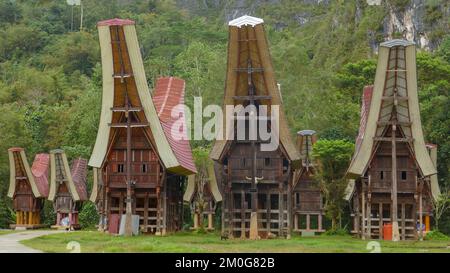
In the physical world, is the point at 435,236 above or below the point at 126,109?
below

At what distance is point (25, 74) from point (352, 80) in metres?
35.0

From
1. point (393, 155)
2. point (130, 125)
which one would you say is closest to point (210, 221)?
point (130, 125)

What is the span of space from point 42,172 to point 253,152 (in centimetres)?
1676

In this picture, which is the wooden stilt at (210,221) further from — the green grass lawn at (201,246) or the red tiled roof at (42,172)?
the red tiled roof at (42,172)

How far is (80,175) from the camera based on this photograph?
45062mm

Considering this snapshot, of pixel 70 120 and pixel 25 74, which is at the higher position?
pixel 25 74

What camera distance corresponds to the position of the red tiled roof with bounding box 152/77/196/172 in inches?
1357

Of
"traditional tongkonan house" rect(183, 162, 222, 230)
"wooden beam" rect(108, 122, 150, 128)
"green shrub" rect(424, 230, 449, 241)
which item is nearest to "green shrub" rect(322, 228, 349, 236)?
"green shrub" rect(424, 230, 449, 241)

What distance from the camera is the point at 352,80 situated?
55094 mm

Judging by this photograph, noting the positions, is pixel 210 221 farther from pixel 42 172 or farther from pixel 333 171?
pixel 42 172

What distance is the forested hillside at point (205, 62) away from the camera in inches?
1989

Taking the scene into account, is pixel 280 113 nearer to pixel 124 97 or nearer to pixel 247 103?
pixel 247 103

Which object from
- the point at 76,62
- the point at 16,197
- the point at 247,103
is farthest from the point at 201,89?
the point at 76,62

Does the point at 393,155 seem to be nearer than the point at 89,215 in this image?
Yes
